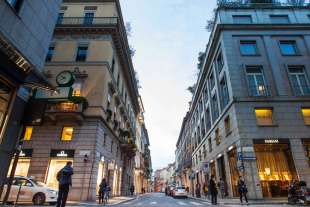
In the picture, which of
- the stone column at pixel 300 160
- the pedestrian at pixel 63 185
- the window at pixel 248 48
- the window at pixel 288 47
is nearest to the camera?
the pedestrian at pixel 63 185

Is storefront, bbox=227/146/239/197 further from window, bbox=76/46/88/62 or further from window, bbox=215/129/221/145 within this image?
window, bbox=76/46/88/62

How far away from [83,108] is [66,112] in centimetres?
139

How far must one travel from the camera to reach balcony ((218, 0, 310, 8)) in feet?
82.6

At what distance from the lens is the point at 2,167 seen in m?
6.38

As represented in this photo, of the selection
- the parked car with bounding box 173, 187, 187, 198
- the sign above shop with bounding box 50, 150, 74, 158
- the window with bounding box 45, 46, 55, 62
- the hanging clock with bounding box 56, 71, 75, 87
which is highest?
the window with bounding box 45, 46, 55, 62

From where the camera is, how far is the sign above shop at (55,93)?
19.0ft

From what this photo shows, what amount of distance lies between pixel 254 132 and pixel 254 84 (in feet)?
16.9

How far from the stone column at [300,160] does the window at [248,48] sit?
381 inches

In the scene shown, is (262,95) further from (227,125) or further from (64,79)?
(64,79)

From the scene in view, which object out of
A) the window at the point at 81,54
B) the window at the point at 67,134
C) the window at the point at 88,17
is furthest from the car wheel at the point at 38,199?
the window at the point at 88,17

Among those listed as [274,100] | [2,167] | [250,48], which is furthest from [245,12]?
[2,167]

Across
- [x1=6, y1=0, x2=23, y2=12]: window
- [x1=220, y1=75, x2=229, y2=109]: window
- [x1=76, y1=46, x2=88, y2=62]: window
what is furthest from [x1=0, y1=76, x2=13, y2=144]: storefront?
[x1=220, y1=75, x2=229, y2=109]: window

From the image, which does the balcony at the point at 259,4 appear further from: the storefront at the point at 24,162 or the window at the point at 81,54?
the storefront at the point at 24,162

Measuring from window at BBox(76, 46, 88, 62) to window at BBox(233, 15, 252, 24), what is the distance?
55.9 ft
